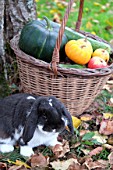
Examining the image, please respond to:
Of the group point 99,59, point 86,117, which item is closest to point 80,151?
point 86,117

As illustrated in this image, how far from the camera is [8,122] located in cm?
223

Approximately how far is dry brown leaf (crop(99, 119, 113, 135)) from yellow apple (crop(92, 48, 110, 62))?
0.45 m

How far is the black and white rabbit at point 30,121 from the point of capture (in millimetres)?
2070

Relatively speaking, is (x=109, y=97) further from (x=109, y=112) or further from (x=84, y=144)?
(x=84, y=144)

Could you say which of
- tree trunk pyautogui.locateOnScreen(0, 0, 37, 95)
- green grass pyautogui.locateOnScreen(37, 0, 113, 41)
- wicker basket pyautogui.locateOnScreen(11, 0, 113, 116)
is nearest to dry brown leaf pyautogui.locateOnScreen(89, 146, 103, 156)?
wicker basket pyautogui.locateOnScreen(11, 0, 113, 116)

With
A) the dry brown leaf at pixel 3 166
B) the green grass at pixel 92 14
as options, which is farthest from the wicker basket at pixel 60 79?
the green grass at pixel 92 14

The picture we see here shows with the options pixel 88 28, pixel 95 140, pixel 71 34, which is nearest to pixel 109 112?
Result: pixel 95 140

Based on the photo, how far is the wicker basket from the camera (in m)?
2.33

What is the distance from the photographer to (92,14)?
15.3 feet

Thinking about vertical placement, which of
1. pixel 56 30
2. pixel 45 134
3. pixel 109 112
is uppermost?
pixel 56 30

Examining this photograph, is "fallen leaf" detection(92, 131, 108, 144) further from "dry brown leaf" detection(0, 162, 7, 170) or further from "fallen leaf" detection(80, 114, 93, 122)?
"dry brown leaf" detection(0, 162, 7, 170)

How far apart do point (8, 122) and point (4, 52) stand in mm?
756

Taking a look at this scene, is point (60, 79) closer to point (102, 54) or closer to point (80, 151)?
point (102, 54)

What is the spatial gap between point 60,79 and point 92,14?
246cm
